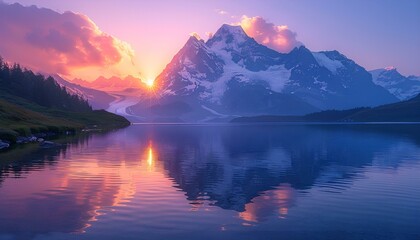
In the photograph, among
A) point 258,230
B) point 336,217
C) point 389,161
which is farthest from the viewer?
point 389,161

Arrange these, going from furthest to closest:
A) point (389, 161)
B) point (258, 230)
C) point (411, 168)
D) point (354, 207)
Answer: point (389, 161)
point (411, 168)
point (354, 207)
point (258, 230)

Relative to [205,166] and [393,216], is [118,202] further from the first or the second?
[205,166]

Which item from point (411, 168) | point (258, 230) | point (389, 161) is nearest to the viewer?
point (258, 230)

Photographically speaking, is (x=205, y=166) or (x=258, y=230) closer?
(x=258, y=230)

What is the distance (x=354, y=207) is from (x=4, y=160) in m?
51.5

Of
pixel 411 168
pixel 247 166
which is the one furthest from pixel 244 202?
pixel 411 168

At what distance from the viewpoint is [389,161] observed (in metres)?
74.6

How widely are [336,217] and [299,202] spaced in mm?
5667

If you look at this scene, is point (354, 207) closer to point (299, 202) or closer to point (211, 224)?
point (299, 202)

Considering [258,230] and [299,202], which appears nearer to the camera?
[258,230]

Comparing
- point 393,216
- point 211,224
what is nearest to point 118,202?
point 211,224

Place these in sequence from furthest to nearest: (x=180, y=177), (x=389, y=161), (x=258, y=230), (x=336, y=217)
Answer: (x=389, y=161)
(x=180, y=177)
(x=336, y=217)
(x=258, y=230)

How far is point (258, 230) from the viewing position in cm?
2925

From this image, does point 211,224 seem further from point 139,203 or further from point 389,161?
point 389,161
